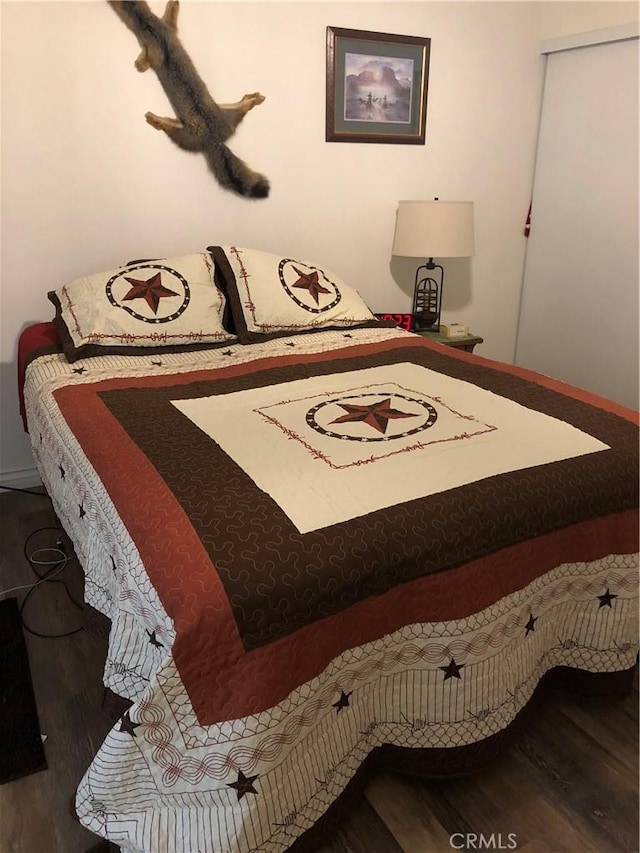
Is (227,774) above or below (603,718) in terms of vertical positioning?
above

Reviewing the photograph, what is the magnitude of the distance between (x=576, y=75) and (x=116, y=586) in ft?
10.4

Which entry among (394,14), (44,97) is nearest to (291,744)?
(44,97)

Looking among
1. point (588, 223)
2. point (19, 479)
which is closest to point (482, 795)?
→ point (19, 479)

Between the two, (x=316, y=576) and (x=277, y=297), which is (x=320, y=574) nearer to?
(x=316, y=576)

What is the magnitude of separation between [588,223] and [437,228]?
862 mm

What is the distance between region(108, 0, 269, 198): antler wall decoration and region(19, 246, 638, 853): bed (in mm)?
1202

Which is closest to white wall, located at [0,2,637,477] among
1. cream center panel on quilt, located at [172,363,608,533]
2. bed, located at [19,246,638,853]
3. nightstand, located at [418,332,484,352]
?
nightstand, located at [418,332,484,352]

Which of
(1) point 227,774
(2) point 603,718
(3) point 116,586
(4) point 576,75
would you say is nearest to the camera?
(1) point 227,774

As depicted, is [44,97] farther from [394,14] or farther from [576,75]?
[576,75]

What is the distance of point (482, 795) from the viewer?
1.46 meters

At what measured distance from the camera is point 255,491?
1373 millimetres

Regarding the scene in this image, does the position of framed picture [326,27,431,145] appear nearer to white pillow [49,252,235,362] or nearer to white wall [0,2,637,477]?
white wall [0,2,637,477]

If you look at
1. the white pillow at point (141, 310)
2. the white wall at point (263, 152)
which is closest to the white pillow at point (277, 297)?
the white pillow at point (141, 310)

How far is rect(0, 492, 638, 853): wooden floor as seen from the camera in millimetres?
1371
